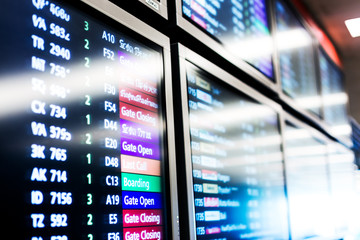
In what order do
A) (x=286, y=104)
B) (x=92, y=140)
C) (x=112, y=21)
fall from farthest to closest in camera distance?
(x=286, y=104), (x=112, y=21), (x=92, y=140)

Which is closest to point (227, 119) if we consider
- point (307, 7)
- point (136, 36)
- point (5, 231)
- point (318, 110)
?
point (136, 36)

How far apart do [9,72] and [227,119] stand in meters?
1.01

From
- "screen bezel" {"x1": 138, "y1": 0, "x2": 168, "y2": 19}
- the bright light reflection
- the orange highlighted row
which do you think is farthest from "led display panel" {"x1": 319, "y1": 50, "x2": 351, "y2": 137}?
the orange highlighted row

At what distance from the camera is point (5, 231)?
2.59ft

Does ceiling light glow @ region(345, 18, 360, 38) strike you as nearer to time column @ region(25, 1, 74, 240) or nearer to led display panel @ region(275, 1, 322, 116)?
led display panel @ region(275, 1, 322, 116)

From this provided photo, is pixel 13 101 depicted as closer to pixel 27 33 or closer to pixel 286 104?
pixel 27 33

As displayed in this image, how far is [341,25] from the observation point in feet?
12.4

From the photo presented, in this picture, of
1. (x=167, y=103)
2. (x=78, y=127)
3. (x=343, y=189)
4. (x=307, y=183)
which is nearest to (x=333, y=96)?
(x=343, y=189)

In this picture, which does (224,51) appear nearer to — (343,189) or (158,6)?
(158,6)

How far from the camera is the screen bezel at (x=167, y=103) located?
1.20m

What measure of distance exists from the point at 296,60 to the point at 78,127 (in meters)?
2.15

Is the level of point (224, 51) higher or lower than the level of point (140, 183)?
higher

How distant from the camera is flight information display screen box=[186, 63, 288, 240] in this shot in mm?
1470

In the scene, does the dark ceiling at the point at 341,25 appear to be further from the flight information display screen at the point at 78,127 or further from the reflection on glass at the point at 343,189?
the flight information display screen at the point at 78,127
